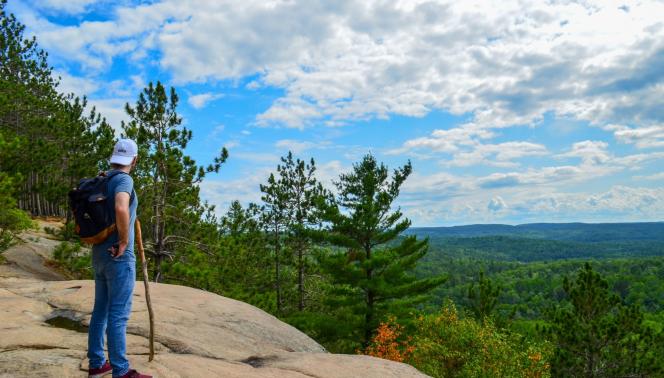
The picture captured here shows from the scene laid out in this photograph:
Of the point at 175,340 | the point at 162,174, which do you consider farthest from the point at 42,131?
the point at 175,340

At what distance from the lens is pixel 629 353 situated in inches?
795

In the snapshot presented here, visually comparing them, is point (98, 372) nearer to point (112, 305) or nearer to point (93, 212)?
point (112, 305)

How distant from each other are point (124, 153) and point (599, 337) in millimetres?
21619

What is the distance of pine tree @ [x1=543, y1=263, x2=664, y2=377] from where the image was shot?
19.8 meters

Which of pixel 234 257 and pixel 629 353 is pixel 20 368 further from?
pixel 629 353

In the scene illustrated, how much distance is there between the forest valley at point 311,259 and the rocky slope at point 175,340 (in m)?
7.03

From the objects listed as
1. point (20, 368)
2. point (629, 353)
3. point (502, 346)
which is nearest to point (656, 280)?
point (629, 353)

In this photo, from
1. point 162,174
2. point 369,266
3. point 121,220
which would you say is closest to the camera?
point 121,220

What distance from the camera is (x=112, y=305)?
4559 mm

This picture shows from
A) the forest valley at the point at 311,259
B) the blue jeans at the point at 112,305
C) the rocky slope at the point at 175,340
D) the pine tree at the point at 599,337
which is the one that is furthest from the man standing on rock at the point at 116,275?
the pine tree at the point at 599,337

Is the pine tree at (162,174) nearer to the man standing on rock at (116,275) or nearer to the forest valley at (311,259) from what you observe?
the forest valley at (311,259)

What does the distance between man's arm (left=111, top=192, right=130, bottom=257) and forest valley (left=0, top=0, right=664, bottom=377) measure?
10729 mm

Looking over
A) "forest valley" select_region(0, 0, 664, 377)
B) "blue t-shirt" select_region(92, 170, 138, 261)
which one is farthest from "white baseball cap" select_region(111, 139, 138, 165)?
"forest valley" select_region(0, 0, 664, 377)

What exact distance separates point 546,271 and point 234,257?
178m
